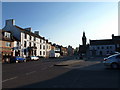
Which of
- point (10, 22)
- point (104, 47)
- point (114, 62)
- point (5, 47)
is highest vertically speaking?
point (10, 22)

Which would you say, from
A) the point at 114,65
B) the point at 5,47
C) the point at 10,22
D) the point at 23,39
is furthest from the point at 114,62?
the point at 10,22

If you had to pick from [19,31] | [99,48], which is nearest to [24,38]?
[19,31]

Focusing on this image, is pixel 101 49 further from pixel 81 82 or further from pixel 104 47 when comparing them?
pixel 81 82

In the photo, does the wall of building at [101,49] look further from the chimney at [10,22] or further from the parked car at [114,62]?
the parked car at [114,62]

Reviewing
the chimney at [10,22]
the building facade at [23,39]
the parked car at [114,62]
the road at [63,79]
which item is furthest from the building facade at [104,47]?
the road at [63,79]

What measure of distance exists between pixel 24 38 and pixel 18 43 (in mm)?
3863

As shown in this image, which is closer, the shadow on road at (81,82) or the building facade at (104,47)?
the shadow on road at (81,82)

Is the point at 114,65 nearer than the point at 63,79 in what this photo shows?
No

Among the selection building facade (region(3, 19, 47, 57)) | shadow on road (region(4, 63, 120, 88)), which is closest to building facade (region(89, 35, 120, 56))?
building facade (region(3, 19, 47, 57))

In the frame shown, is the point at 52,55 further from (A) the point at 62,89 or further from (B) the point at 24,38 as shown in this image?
(A) the point at 62,89

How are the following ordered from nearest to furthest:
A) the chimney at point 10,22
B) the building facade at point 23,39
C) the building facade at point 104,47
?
the building facade at point 23,39 < the chimney at point 10,22 < the building facade at point 104,47

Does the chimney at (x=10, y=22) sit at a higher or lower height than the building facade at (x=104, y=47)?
higher

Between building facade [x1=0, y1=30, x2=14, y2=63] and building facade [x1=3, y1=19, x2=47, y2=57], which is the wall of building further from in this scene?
building facade [x1=0, y1=30, x2=14, y2=63]

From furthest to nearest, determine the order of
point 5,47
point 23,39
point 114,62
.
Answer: point 23,39, point 5,47, point 114,62
